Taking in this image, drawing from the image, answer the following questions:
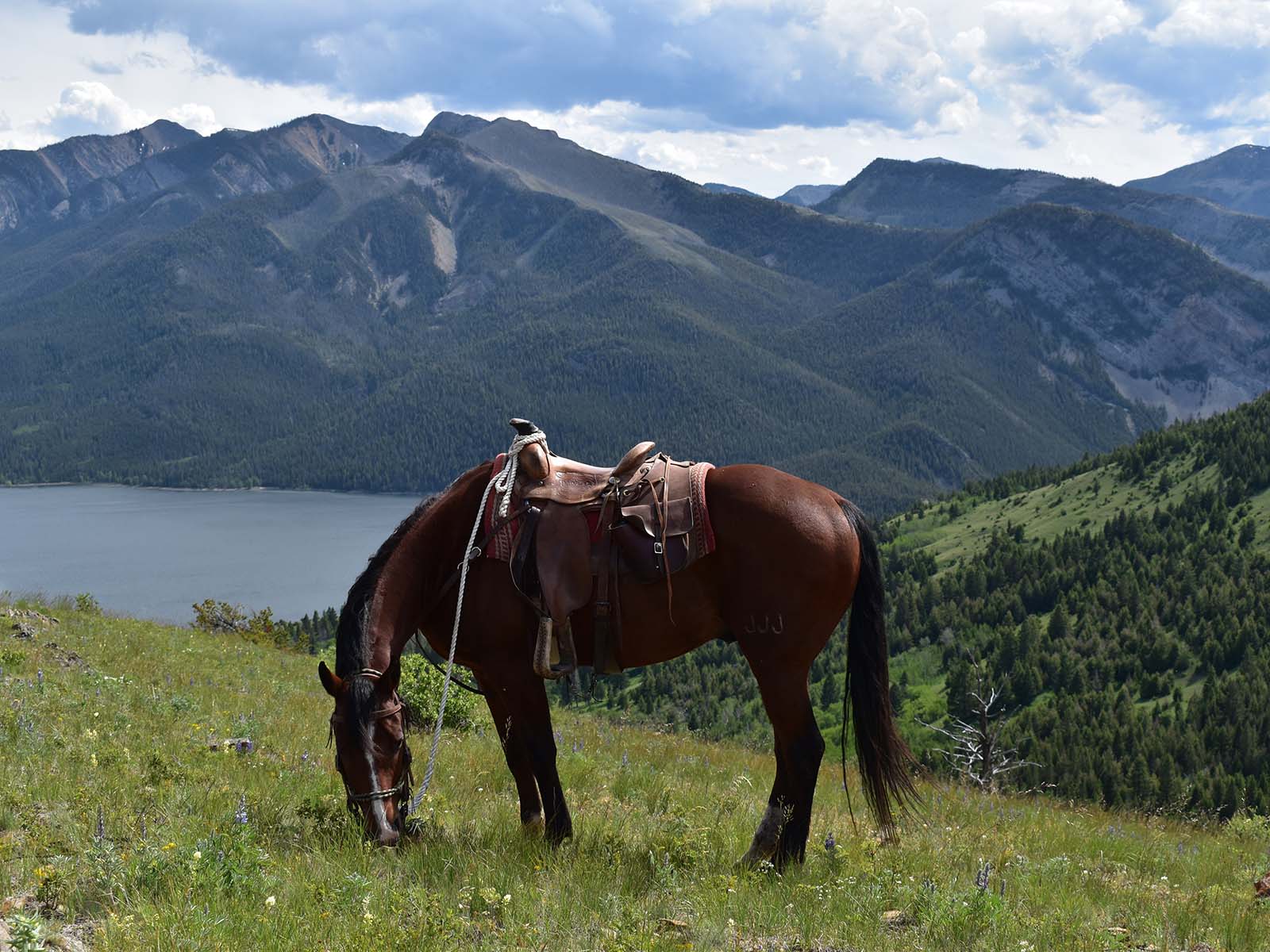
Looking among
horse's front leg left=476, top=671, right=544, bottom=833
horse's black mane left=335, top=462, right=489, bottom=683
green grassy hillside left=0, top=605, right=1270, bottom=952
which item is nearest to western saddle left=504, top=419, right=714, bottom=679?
horse's front leg left=476, top=671, right=544, bottom=833

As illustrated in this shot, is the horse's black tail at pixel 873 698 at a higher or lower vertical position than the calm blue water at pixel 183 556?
higher

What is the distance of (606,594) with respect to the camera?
243 inches

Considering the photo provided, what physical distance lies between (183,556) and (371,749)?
14380 cm

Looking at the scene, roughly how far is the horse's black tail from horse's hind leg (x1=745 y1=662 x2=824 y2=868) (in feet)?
1.82

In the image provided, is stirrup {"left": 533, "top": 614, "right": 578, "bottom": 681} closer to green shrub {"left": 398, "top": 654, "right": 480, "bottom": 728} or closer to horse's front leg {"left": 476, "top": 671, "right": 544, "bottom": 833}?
horse's front leg {"left": 476, "top": 671, "right": 544, "bottom": 833}

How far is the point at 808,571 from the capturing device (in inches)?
243

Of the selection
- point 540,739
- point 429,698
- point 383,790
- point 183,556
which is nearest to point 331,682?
point 383,790

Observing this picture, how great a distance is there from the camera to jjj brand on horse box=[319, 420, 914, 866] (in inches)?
238

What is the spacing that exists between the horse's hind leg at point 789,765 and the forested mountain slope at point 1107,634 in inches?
1388

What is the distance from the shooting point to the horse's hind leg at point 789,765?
19.6 ft

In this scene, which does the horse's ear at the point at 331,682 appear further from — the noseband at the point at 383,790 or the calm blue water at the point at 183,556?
the calm blue water at the point at 183,556

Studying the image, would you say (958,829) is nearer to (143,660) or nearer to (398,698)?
(398,698)

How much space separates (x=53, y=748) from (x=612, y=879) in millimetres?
4319

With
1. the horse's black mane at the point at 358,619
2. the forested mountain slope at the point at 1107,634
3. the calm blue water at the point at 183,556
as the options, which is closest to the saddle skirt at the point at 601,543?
the horse's black mane at the point at 358,619
